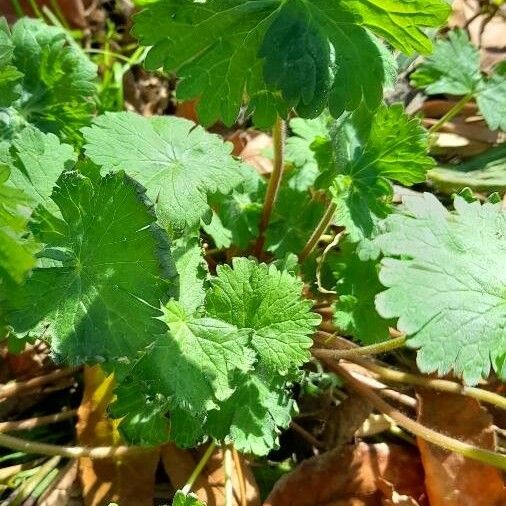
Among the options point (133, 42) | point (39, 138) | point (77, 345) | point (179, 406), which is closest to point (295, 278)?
point (179, 406)

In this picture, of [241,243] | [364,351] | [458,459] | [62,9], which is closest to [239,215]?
[241,243]

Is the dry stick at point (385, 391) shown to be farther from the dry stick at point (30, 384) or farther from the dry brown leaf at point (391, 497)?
the dry stick at point (30, 384)

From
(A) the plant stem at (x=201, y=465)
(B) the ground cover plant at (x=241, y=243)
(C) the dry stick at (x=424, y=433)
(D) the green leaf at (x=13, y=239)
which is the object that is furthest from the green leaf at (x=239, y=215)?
(D) the green leaf at (x=13, y=239)

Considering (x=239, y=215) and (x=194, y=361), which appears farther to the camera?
(x=239, y=215)

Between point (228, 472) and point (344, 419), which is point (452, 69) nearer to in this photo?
point (344, 419)

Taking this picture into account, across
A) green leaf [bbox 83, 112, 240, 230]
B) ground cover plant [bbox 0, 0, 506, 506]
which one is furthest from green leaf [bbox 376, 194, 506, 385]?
green leaf [bbox 83, 112, 240, 230]
